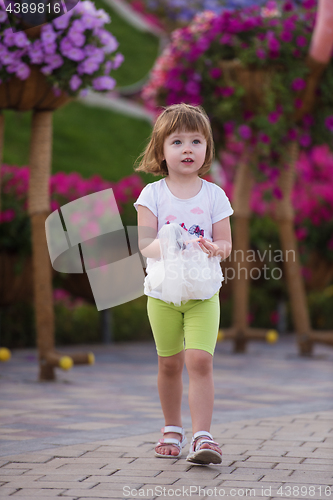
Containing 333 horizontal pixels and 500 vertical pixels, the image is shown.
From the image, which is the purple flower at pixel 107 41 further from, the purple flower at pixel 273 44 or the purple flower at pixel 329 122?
the purple flower at pixel 329 122

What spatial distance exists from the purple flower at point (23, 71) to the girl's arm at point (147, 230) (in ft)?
5.79

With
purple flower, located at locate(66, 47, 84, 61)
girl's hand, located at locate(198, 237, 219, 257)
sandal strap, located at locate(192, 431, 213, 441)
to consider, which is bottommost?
sandal strap, located at locate(192, 431, 213, 441)

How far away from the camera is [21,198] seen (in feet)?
18.9

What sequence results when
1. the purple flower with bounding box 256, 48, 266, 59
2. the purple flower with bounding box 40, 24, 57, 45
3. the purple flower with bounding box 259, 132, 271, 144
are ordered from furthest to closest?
the purple flower with bounding box 259, 132, 271, 144 < the purple flower with bounding box 256, 48, 266, 59 < the purple flower with bounding box 40, 24, 57, 45

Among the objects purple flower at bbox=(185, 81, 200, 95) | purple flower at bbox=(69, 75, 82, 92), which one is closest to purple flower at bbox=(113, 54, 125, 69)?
purple flower at bbox=(69, 75, 82, 92)

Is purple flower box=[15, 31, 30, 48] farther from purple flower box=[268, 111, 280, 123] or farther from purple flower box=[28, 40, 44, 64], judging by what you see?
purple flower box=[268, 111, 280, 123]

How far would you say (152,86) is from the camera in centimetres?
598

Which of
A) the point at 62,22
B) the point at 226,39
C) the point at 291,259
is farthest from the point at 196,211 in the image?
the point at 291,259

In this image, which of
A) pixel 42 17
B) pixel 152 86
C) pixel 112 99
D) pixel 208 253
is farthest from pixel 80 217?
pixel 112 99

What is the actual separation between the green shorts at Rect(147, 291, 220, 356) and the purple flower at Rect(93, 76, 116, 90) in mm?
2085

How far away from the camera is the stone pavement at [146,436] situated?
2246 mm

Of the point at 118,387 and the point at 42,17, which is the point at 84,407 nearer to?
the point at 118,387

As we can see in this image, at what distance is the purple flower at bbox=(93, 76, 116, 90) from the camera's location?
4.39m

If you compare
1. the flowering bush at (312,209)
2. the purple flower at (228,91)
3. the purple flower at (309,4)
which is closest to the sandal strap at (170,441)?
the purple flower at (228,91)
